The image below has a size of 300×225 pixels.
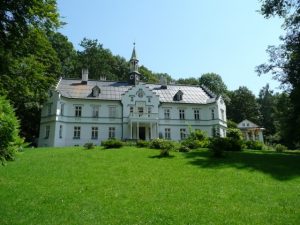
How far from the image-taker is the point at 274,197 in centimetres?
1266

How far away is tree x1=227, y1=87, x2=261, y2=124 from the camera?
238ft

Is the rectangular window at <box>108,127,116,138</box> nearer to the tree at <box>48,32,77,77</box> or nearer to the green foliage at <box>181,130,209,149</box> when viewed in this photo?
the green foliage at <box>181,130,209,149</box>

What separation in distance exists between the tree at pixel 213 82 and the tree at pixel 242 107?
10.0ft

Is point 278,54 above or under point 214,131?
above

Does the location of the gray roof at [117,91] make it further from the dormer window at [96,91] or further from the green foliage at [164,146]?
the green foliage at [164,146]

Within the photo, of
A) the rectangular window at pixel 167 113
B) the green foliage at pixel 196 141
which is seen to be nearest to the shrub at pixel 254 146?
the green foliage at pixel 196 141

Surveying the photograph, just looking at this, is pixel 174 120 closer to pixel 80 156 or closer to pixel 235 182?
pixel 80 156

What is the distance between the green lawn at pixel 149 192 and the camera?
33.9 ft

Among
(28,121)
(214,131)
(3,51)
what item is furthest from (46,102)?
(3,51)

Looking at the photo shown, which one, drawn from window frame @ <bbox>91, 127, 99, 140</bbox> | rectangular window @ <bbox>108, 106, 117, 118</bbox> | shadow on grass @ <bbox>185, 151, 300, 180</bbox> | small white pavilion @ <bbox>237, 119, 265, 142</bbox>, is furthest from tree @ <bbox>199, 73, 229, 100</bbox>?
shadow on grass @ <bbox>185, 151, 300, 180</bbox>

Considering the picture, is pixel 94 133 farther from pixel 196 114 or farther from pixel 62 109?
pixel 196 114

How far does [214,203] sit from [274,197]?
2737 mm

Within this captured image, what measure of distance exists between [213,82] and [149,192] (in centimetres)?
6144

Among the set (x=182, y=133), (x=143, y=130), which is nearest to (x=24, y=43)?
(x=143, y=130)
